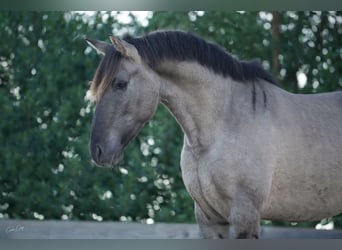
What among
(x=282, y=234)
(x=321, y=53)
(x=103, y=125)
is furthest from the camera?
(x=321, y=53)

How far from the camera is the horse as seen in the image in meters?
2.37

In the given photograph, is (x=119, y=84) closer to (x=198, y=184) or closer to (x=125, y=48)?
(x=125, y=48)

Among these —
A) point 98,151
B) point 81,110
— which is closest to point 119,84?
point 98,151

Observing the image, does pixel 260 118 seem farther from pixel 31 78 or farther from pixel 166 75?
pixel 31 78

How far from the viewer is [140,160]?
3848mm

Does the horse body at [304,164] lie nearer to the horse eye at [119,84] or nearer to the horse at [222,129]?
the horse at [222,129]

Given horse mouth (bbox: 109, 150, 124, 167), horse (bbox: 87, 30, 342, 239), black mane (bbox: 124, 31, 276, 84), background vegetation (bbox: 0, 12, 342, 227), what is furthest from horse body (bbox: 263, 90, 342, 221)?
background vegetation (bbox: 0, 12, 342, 227)

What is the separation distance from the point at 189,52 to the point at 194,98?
0.62 feet

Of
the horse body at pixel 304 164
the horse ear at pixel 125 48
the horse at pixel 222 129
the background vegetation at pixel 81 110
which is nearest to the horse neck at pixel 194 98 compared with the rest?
the horse at pixel 222 129

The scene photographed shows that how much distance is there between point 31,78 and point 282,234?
1.83 m

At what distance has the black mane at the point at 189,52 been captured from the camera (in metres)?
2.42

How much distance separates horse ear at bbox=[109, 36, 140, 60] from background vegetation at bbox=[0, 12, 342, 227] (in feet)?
4.69

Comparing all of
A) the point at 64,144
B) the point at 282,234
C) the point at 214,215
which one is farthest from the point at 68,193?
the point at 214,215

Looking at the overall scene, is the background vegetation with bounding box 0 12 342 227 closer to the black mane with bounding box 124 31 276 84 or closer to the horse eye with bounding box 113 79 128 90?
the black mane with bounding box 124 31 276 84
